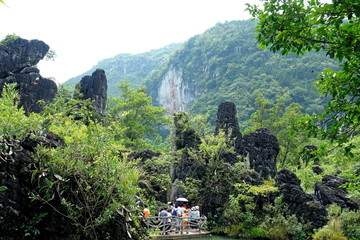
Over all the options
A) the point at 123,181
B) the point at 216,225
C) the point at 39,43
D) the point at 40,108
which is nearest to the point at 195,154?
the point at 216,225

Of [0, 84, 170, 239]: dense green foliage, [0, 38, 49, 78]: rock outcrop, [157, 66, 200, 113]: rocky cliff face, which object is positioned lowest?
[157, 66, 200, 113]: rocky cliff face

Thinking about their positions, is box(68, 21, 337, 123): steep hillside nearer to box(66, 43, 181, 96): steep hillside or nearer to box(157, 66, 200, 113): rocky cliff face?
box(157, 66, 200, 113): rocky cliff face

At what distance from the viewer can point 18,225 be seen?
5.18m

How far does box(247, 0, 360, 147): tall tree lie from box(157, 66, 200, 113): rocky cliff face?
2771 inches

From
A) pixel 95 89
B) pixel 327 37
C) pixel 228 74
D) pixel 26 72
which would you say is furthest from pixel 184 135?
pixel 228 74

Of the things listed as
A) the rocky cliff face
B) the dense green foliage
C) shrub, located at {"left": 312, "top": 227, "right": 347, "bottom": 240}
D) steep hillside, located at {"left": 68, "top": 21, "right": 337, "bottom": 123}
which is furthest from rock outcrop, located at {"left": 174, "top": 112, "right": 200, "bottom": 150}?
the rocky cliff face

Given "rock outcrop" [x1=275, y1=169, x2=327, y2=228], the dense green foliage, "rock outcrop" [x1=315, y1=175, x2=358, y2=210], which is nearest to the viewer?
the dense green foliage

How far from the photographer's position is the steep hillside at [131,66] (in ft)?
339

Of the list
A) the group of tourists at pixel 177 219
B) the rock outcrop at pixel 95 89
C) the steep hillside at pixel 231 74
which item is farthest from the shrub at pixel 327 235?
the steep hillside at pixel 231 74

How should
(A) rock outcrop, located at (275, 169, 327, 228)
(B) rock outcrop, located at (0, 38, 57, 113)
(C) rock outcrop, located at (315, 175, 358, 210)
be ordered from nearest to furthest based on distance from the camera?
(A) rock outcrop, located at (275, 169, 327, 228), (C) rock outcrop, located at (315, 175, 358, 210), (B) rock outcrop, located at (0, 38, 57, 113)

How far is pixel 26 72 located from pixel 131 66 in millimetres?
92533

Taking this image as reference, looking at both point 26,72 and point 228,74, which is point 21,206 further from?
point 228,74

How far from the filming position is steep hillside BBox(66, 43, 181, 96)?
103m

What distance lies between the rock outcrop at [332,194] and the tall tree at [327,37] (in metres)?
11.0
